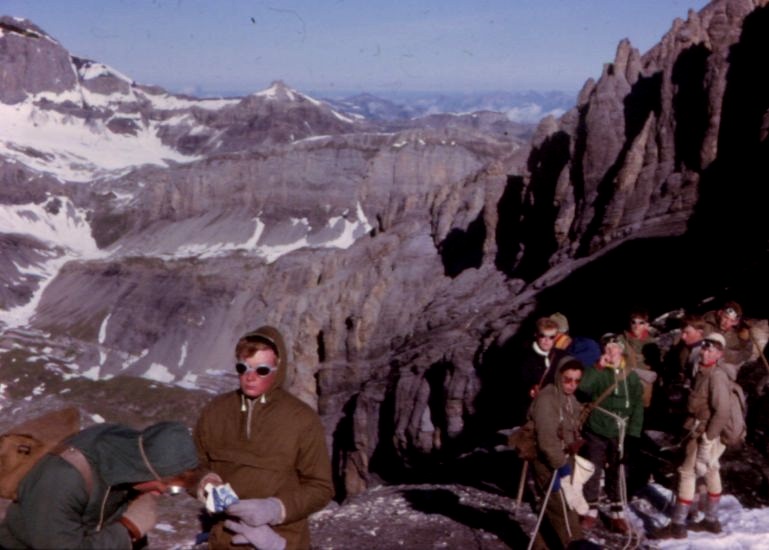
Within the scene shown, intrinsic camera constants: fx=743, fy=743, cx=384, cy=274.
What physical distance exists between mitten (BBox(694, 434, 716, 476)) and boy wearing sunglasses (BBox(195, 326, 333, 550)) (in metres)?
6.62

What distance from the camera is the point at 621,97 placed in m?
50.7

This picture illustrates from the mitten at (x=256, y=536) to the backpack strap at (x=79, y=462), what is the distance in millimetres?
1210

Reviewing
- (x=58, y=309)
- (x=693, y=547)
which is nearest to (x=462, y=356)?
(x=693, y=547)

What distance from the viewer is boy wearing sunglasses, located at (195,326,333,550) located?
19.0 feet

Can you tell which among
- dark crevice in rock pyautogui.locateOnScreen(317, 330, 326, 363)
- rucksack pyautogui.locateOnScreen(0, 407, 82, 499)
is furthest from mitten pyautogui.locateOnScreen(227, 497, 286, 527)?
dark crevice in rock pyautogui.locateOnScreen(317, 330, 326, 363)

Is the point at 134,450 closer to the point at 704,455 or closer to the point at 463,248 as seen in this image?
the point at 704,455

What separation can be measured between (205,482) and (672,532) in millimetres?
7960

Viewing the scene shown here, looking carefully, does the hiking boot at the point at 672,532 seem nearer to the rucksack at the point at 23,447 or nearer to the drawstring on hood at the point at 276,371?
the drawstring on hood at the point at 276,371

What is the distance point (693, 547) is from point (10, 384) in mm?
133412

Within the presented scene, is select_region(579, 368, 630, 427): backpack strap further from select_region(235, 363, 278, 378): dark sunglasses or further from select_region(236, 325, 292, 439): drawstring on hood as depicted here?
select_region(235, 363, 278, 378): dark sunglasses

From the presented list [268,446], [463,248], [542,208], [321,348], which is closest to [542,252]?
[542,208]

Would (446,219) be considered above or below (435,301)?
above

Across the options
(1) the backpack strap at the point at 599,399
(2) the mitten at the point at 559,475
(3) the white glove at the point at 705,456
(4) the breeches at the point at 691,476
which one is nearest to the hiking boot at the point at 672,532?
(4) the breeches at the point at 691,476

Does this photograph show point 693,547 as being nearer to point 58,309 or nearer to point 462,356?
point 462,356
